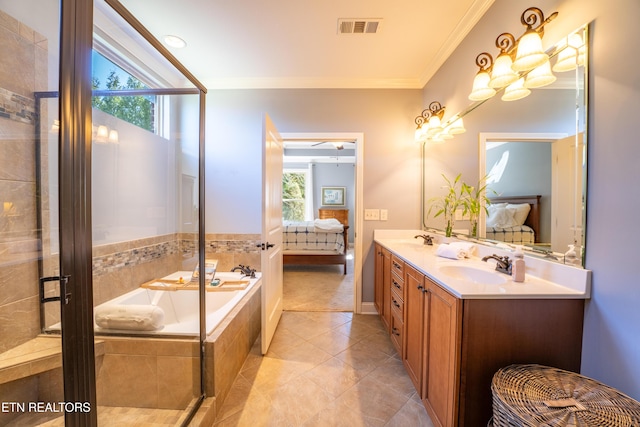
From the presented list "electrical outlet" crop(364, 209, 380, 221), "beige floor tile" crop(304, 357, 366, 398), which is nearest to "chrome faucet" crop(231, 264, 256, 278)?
"beige floor tile" crop(304, 357, 366, 398)

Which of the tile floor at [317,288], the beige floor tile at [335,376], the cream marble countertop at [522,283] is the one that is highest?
the cream marble countertop at [522,283]

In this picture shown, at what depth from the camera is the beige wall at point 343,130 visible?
8.83ft

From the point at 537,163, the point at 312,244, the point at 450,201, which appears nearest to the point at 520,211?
the point at 537,163

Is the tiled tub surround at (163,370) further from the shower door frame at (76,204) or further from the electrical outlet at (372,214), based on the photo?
the electrical outlet at (372,214)

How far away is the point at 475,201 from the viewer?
1.85m

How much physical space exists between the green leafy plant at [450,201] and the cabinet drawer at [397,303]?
0.76m

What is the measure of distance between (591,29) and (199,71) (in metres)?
2.99

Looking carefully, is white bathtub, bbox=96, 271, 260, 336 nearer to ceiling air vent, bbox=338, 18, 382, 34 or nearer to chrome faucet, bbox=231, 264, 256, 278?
chrome faucet, bbox=231, 264, 256, 278

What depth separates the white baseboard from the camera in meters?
2.71

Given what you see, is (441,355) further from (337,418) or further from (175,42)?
(175,42)

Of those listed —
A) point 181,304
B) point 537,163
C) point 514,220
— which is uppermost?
point 537,163

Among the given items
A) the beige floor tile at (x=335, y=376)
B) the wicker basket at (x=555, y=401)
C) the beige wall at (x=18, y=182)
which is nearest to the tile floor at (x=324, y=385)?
the beige floor tile at (x=335, y=376)

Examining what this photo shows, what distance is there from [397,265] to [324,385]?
101cm

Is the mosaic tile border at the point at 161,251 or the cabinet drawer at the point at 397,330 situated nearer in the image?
the mosaic tile border at the point at 161,251
